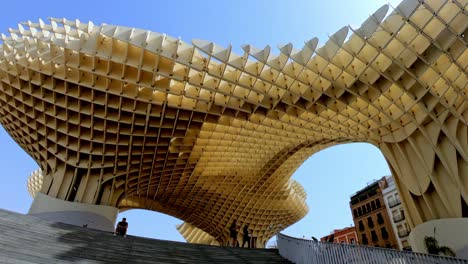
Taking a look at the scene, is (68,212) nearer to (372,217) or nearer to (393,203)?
(393,203)

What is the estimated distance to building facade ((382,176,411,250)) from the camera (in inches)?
1930

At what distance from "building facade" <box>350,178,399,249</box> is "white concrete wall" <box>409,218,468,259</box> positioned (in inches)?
1495

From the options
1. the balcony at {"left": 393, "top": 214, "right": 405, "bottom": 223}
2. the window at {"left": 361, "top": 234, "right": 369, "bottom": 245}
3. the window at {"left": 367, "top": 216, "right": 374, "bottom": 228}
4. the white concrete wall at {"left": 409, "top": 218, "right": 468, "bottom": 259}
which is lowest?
the white concrete wall at {"left": 409, "top": 218, "right": 468, "bottom": 259}

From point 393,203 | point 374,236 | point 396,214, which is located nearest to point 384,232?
point 374,236

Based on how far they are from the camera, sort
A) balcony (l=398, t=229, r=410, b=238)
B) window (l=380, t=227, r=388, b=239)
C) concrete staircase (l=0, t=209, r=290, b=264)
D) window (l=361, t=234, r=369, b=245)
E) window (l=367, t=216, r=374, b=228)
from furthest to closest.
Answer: window (l=361, t=234, r=369, b=245), window (l=367, t=216, r=374, b=228), window (l=380, t=227, r=388, b=239), balcony (l=398, t=229, r=410, b=238), concrete staircase (l=0, t=209, r=290, b=264)

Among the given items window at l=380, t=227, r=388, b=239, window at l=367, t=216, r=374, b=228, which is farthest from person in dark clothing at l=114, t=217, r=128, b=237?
window at l=367, t=216, r=374, b=228

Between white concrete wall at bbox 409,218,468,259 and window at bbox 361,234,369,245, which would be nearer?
white concrete wall at bbox 409,218,468,259

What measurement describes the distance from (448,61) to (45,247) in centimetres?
1944

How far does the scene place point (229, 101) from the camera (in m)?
21.2

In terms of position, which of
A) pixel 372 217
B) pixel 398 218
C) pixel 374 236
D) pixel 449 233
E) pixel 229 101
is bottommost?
pixel 449 233

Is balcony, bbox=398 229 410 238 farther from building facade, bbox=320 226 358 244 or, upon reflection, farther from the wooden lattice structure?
the wooden lattice structure

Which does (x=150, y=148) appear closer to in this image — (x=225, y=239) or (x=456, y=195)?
(x=456, y=195)

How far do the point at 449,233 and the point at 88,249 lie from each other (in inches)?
715

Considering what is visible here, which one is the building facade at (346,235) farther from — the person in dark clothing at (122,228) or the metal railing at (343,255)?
the metal railing at (343,255)
